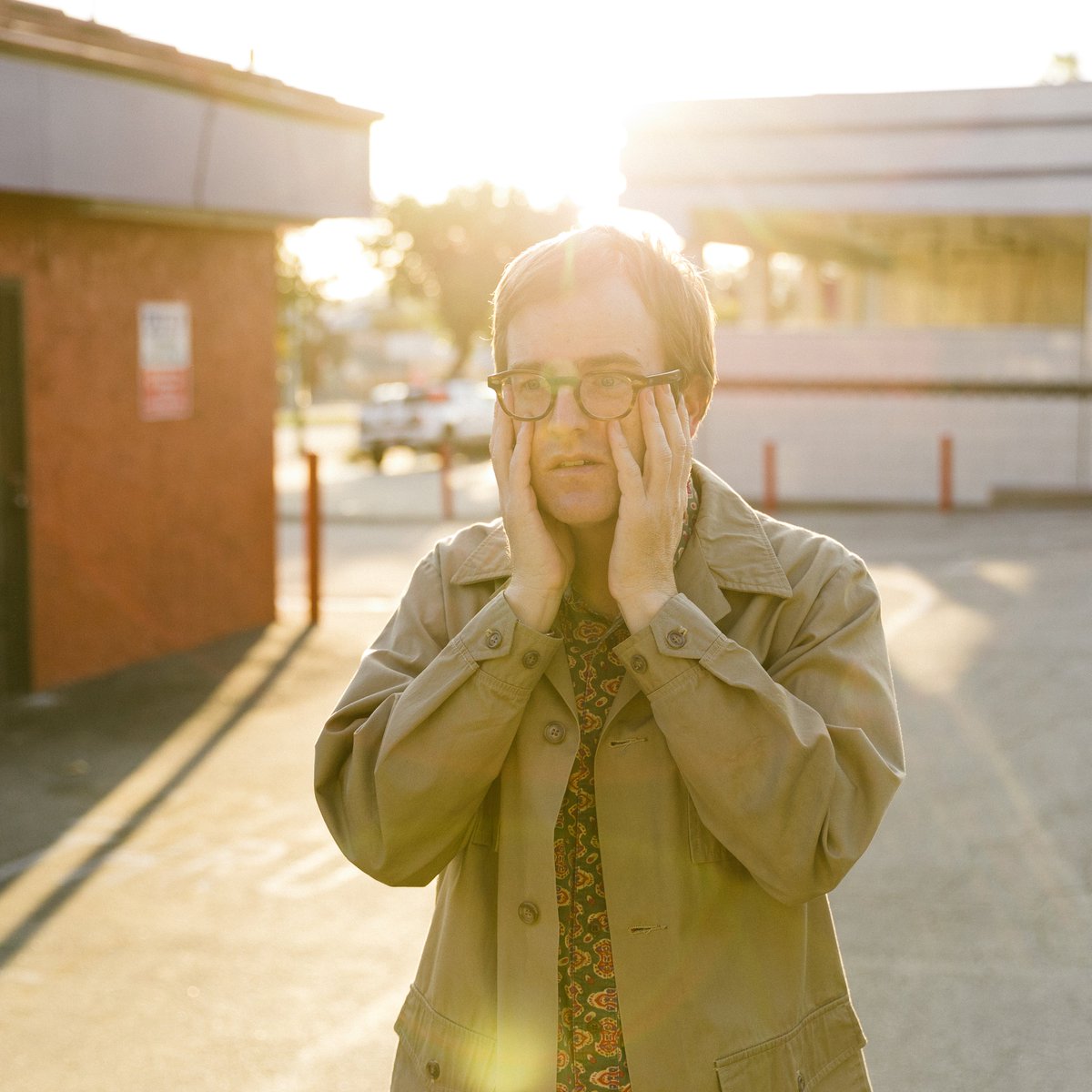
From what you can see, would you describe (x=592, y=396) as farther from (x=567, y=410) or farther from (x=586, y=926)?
(x=586, y=926)

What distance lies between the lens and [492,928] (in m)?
2.29

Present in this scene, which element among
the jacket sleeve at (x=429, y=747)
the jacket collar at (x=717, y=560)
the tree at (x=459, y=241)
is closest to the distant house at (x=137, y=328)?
the jacket collar at (x=717, y=560)

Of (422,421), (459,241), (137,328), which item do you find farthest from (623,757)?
(459,241)

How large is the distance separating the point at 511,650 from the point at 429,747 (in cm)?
17

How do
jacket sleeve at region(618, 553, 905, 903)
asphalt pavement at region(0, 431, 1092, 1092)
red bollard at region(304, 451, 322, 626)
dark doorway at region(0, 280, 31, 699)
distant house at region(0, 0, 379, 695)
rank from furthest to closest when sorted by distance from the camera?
1. red bollard at region(304, 451, 322, 626)
2. dark doorway at region(0, 280, 31, 699)
3. distant house at region(0, 0, 379, 695)
4. asphalt pavement at region(0, 431, 1092, 1092)
5. jacket sleeve at region(618, 553, 905, 903)

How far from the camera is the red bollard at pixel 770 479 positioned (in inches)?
794

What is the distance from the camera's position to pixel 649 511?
7.21 feet

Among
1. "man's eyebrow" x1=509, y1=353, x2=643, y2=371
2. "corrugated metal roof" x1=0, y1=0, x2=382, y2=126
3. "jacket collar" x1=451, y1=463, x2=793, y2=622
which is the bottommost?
"jacket collar" x1=451, y1=463, x2=793, y2=622

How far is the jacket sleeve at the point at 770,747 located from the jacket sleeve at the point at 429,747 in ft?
0.55

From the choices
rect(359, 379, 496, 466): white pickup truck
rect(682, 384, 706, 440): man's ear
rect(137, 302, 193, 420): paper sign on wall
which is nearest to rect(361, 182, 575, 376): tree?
rect(359, 379, 496, 466): white pickup truck

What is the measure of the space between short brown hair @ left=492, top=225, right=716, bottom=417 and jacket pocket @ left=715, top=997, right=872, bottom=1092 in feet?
3.02

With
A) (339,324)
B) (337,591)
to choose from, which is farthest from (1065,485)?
(339,324)

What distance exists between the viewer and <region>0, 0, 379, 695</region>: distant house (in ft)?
29.2

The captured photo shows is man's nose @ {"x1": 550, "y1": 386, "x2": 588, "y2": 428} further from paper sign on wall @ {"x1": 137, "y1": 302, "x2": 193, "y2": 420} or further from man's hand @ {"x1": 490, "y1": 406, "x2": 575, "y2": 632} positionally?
paper sign on wall @ {"x1": 137, "y1": 302, "x2": 193, "y2": 420}
